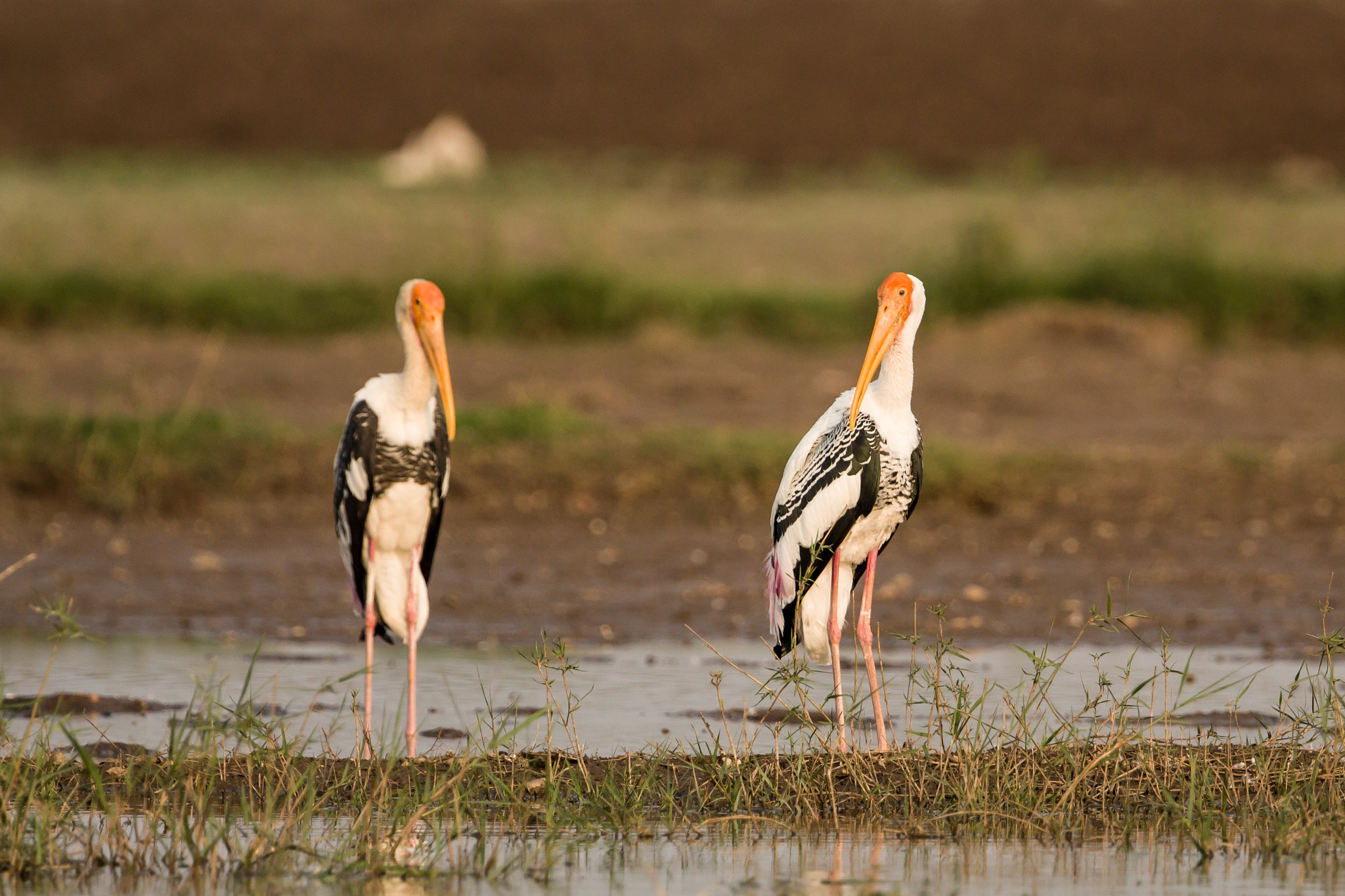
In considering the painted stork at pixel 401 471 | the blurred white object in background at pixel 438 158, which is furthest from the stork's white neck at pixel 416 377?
the blurred white object in background at pixel 438 158

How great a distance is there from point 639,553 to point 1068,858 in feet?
13.6

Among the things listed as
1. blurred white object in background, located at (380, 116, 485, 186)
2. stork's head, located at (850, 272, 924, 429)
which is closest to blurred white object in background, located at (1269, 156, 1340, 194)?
blurred white object in background, located at (380, 116, 485, 186)

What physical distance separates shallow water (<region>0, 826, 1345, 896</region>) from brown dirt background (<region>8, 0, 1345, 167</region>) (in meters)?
22.9

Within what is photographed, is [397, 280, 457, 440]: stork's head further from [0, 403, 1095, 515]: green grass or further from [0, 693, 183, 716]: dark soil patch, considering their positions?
[0, 403, 1095, 515]: green grass

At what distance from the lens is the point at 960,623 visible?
6.63 meters

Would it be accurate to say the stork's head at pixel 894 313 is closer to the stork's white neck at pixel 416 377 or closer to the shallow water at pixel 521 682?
the shallow water at pixel 521 682

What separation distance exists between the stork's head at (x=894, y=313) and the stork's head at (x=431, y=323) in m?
1.16

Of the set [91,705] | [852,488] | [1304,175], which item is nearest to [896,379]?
[852,488]

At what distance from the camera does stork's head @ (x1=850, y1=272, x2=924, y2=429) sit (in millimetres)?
4930

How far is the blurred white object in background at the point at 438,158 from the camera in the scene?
74.6 ft

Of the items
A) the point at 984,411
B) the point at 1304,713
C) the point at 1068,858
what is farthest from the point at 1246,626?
the point at 984,411

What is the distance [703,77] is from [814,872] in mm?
27878

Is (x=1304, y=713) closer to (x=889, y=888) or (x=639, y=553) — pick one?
(x=889, y=888)

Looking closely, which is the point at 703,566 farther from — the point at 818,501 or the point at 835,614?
the point at 818,501
